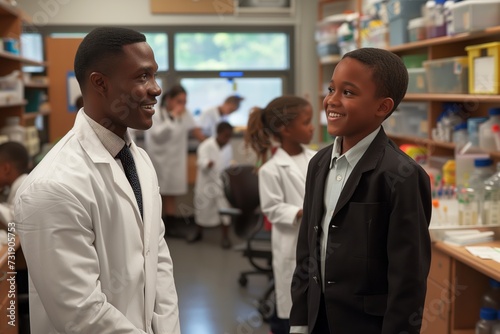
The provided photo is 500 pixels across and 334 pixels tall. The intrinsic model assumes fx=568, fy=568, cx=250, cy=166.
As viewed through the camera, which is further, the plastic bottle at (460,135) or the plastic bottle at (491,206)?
the plastic bottle at (460,135)

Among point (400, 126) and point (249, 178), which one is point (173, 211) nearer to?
point (249, 178)

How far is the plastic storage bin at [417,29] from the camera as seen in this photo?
3535 mm

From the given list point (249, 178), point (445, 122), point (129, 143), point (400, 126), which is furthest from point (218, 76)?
point (129, 143)

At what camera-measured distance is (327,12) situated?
617 cm

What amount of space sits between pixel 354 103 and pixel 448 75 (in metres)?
1.99

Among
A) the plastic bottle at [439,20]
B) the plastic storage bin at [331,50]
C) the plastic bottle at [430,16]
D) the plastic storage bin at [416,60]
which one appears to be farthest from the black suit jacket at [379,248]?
the plastic storage bin at [331,50]

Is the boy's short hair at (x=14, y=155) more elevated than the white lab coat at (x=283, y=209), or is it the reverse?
the boy's short hair at (x=14, y=155)

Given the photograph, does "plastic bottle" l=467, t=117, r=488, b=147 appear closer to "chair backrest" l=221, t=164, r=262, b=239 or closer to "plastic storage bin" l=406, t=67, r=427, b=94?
"plastic storage bin" l=406, t=67, r=427, b=94

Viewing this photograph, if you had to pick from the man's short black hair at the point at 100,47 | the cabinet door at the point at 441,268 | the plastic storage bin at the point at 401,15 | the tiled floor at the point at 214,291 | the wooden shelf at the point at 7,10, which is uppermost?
the wooden shelf at the point at 7,10

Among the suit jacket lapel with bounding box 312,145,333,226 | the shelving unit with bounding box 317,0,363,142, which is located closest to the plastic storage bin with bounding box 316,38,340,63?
the shelving unit with bounding box 317,0,363,142

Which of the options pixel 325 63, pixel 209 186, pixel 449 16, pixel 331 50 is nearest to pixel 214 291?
pixel 209 186

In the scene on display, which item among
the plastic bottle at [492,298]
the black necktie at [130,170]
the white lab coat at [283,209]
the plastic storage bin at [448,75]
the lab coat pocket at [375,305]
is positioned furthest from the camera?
the plastic storage bin at [448,75]

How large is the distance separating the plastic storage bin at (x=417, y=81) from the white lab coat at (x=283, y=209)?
1.37m

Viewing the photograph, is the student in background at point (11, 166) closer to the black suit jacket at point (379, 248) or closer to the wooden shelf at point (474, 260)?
the black suit jacket at point (379, 248)
